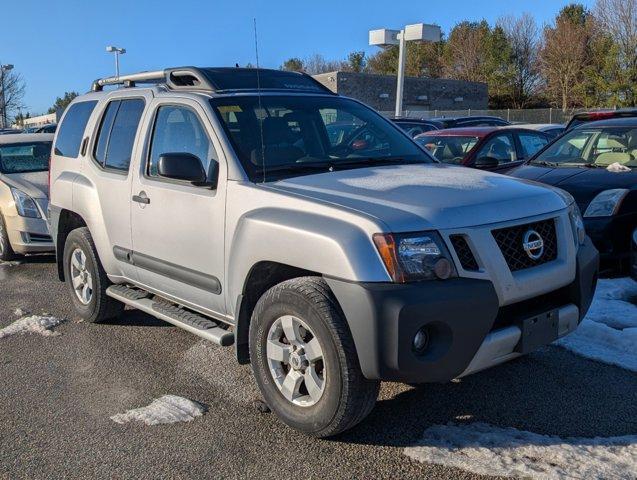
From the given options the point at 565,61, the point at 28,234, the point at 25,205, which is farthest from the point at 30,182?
the point at 565,61

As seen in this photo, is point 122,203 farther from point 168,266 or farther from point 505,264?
point 505,264

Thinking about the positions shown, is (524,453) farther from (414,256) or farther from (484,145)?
(484,145)

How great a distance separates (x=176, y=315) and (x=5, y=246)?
509 cm

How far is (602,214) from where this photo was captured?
20.5ft

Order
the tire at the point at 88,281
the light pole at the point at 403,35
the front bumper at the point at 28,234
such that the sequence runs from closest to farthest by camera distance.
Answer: the tire at the point at 88,281 → the front bumper at the point at 28,234 → the light pole at the point at 403,35

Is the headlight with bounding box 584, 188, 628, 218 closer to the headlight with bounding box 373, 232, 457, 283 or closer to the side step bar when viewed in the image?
the headlight with bounding box 373, 232, 457, 283

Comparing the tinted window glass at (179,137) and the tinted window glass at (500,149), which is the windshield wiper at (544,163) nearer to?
the tinted window glass at (500,149)

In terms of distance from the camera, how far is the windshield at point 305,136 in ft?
14.1

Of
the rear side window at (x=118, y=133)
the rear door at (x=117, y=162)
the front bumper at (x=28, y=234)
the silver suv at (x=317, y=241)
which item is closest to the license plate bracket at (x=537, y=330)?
the silver suv at (x=317, y=241)

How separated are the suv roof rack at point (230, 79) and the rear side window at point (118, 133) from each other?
0.30 m

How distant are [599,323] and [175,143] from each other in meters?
3.41

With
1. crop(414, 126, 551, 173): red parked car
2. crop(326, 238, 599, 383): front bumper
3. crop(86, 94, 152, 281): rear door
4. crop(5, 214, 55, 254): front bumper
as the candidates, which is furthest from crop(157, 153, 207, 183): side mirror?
crop(414, 126, 551, 173): red parked car

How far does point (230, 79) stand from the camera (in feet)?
16.2

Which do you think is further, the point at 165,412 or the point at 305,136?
the point at 305,136
